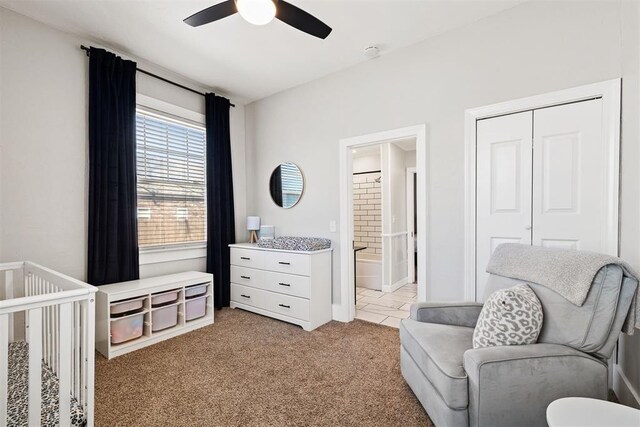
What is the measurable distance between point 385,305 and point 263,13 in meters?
3.45

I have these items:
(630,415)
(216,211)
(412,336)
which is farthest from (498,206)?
(216,211)

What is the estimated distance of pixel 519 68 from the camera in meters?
2.32

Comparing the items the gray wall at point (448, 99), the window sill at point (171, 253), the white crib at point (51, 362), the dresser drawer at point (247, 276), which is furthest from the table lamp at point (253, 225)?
the white crib at point (51, 362)

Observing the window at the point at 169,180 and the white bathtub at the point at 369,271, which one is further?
the white bathtub at the point at 369,271

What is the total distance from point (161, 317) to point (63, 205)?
1.31 metres

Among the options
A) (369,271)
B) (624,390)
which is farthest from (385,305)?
(624,390)

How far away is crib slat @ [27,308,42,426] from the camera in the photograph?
1.21 meters

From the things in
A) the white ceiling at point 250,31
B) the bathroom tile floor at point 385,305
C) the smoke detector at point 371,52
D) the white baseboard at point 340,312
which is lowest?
the bathroom tile floor at point 385,305

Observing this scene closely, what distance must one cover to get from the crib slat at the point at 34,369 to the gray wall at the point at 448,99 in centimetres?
253

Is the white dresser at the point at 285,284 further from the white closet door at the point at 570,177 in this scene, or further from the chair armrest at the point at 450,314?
the white closet door at the point at 570,177

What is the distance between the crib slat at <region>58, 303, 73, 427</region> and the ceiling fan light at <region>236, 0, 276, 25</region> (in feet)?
5.78

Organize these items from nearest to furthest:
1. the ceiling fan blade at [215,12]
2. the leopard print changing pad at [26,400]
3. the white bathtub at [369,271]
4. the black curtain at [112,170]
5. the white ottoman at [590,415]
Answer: the white ottoman at [590,415]
the leopard print changing pad at [26,400]
the ceiling fan blade at [215,12]
the black curtain at [112,170]
the white bathtub at [369,271]

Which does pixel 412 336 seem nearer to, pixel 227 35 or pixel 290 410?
pixel 290 410

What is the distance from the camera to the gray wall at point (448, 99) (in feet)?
6.30
